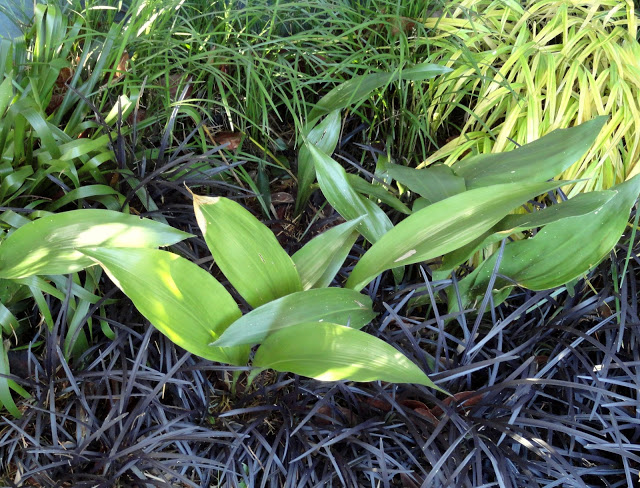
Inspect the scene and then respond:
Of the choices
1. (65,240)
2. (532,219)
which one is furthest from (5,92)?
(532,219)

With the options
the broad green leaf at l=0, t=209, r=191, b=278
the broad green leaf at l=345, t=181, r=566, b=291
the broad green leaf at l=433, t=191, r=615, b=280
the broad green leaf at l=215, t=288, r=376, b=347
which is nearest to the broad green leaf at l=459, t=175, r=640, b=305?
the broad green leaf at l=433, t=191, r=615, b=280

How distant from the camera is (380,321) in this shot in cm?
106

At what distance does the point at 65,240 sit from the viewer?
833mm

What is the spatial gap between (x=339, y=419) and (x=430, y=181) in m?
0.44

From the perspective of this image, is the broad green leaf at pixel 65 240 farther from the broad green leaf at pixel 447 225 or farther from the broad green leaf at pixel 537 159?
the broad green leaf at pixel 537 159

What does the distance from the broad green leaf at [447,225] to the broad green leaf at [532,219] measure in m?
0.05

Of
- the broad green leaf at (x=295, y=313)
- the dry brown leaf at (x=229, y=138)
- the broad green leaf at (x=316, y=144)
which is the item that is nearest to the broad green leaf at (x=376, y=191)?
the broad green leaf at (x=316, y=144)

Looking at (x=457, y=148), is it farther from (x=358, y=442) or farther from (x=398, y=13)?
(x=358, y=442)

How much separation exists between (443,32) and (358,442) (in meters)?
0.99

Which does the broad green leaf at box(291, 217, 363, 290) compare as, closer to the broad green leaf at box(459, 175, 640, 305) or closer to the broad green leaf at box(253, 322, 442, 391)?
the broad green leaf at box(253, 322, 442, 391)

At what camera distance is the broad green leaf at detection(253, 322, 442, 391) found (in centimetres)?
71

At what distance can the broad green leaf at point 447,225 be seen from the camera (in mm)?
814

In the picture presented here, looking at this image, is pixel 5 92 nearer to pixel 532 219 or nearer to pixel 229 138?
pixel 229 138

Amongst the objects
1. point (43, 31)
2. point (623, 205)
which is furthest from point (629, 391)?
point (43, 31)
